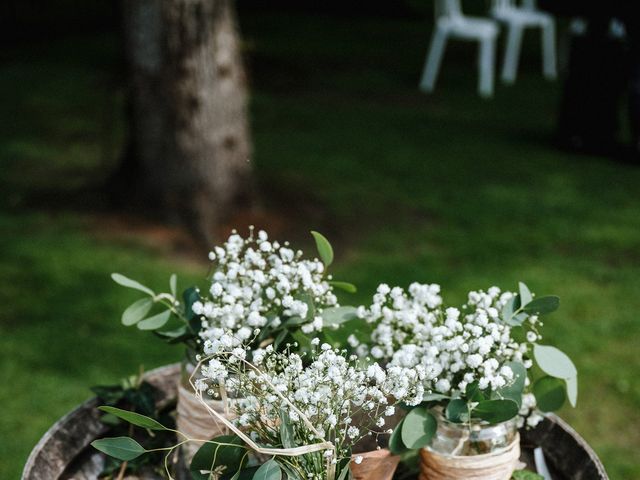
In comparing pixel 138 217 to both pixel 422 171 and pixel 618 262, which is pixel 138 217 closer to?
pixel 422 171

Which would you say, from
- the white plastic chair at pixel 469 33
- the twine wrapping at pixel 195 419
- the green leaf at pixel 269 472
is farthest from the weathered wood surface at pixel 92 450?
the white plastic chair at pixel 469 33

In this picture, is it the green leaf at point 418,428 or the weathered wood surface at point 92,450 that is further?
the weathered wood surface at point 92,450

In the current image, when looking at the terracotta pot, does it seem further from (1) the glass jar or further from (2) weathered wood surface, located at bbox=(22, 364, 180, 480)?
(2) weathered wood surface, located at bbox=(22, 364, 180, 480)

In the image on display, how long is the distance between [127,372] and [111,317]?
52 centimetres

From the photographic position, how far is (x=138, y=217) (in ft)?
15.5

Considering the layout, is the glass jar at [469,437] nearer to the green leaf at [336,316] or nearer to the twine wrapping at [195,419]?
the green leaf at [336,316]

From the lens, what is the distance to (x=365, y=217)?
16.5 ft

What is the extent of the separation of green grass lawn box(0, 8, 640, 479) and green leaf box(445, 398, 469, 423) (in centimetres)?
187

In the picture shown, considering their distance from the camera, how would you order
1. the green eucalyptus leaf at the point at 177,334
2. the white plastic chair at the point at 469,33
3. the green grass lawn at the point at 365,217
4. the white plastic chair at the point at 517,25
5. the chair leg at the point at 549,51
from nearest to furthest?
the green eucalyptus leaf at the point at 177,334
the green grass lawn at the point at 365,217
the white plastic chair at the point at 469,33
the white plastic chair at the point at 517,25
the chair leg at the point at 549,51

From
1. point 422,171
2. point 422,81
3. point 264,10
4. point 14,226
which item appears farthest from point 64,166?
point 264,10

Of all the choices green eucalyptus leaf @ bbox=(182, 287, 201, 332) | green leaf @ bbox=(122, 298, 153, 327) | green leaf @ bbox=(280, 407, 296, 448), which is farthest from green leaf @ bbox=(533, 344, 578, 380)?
green leaf @ bbox=(122, 298, 153, 327)

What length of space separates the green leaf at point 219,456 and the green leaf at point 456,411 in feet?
1.18

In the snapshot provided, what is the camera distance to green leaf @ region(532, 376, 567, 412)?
1.59 meters

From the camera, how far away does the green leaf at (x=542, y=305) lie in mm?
1505
